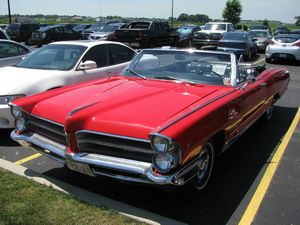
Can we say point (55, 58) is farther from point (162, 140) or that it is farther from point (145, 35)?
point (145, 35)

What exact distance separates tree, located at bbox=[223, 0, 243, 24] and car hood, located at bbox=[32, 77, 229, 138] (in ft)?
187

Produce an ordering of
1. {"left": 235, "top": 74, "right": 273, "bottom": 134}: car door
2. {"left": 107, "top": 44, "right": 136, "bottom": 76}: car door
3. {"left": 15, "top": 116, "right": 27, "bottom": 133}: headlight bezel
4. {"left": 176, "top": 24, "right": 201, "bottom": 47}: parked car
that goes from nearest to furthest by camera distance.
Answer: {"left": 15, "top": 116, "right": 27, "bottom": 133}: headlight bezel < {"left": 235, "top": 74, "right": 273, "bottom": 134}: car door < {"left": 107, "top": 44, "right": 136, "bottom": 76}: car door < {"left": 176, "top": 24, "right": 201, "bottom": 47}: parked car

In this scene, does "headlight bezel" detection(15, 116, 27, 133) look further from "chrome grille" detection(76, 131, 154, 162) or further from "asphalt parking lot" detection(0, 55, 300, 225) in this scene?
"chrome grille" detection(76, 131, 154, 162)

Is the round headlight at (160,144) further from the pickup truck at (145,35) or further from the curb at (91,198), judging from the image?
the pickup truck at (145,35)

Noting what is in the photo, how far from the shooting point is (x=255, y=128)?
6762 mm

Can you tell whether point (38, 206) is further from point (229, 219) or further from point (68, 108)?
point (229, 219)

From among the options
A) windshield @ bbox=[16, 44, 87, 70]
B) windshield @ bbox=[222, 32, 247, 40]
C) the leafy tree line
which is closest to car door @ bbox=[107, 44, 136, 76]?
windshield @ bbox=[16, 44, 87, 70]

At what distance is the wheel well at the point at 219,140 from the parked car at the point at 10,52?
6.18 metres

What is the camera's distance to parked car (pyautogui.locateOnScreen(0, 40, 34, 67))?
8818 mm

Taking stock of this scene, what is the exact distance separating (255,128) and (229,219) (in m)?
3.37

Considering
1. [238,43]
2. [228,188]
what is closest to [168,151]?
[228,188]

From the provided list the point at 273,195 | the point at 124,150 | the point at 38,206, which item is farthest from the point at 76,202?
the point at 273,195

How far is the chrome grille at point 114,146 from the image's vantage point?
3.48 metres

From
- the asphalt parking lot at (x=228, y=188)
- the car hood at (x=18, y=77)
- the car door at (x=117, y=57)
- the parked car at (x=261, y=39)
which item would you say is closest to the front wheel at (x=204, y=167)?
the asphalt parking lot at (x=228, y=188)
